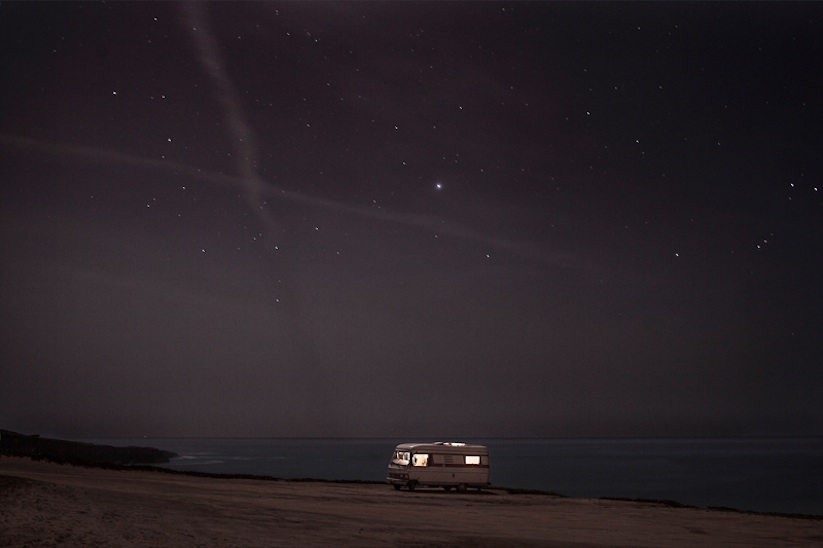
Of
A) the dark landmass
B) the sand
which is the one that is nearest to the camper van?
the sand

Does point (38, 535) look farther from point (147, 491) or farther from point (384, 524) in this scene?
point (147, 491)

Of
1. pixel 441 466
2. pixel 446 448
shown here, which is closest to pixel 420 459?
pixel 441 466

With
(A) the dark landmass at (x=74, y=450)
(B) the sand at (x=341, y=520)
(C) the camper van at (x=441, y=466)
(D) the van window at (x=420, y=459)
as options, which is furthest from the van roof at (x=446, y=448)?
(A) the dark landmass at (x=74, y=450)

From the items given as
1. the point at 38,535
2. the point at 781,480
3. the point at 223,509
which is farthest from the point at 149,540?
the point at 781,480

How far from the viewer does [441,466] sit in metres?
38.0

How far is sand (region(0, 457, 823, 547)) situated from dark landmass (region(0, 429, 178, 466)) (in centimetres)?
2635

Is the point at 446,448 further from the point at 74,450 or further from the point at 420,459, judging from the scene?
the point at 74,450

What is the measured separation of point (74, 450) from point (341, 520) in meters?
127

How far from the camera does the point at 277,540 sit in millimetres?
18500

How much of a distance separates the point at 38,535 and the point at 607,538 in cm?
1494

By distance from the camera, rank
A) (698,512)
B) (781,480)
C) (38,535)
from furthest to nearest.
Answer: (781,480)
(698,512)
(38,535)

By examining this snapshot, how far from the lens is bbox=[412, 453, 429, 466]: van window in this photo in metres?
37.9

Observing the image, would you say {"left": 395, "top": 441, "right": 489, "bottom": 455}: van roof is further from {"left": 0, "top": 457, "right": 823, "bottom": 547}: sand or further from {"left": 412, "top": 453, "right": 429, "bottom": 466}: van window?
{"left": 0, "top": 457, "right": 823, "bottom": 547}: sand

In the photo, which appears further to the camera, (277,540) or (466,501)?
(466,501)
